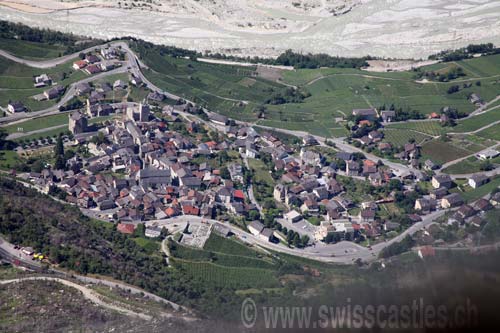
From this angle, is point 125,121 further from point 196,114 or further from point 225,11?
point 225,11

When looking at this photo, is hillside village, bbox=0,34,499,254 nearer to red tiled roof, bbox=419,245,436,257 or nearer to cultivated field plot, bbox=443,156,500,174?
cultivated field plot, bbox=443,156,500,174

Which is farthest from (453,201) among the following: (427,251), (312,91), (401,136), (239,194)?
(312,91)

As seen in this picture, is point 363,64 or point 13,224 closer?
point 13,224

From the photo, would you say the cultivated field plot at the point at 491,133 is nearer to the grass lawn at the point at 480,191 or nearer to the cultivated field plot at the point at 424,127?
the cultivated field plot at the point at 424,127

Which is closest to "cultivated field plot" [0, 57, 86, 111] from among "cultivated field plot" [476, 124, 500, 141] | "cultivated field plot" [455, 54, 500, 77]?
"cultivated field plot" [476, 124, 500, 141]

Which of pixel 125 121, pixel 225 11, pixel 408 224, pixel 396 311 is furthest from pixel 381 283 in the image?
pixel 225 11

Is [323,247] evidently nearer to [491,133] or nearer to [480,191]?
[480,191]
